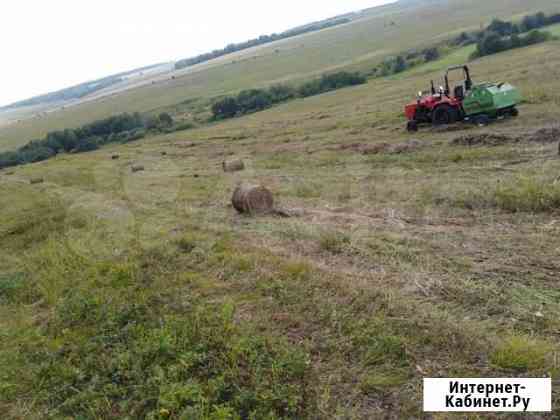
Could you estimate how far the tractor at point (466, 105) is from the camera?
15766 millimetres

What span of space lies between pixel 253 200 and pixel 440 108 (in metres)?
10.9

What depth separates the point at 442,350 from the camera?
4.41 meters

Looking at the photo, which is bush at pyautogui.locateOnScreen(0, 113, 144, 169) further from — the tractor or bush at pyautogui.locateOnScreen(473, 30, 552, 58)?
the tractor

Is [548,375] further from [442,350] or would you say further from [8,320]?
[8,320]

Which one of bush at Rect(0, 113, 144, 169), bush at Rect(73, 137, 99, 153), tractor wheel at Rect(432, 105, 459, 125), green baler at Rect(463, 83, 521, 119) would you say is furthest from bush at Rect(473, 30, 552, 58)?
bush at Rect(73, 137, 99, 153)

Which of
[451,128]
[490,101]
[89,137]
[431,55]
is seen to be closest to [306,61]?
[431,55]

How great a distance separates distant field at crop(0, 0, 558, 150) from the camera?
78250mm

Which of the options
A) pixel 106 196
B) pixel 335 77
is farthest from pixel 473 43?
pixel 106 196

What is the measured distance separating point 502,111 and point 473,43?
49103 millimetres

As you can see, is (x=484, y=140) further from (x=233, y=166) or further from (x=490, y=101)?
(x=233, y=166)

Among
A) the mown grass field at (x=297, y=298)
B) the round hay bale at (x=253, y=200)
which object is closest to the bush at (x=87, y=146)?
the mown grass field at (x=297, y=298)

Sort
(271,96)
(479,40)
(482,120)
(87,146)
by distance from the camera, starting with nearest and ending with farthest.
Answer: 1. (482,120)
2. (479,40)
3. (271,96)
4. (87,146)

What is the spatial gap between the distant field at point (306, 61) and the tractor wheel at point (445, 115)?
51328 millimetres

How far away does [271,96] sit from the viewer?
56812 mm
